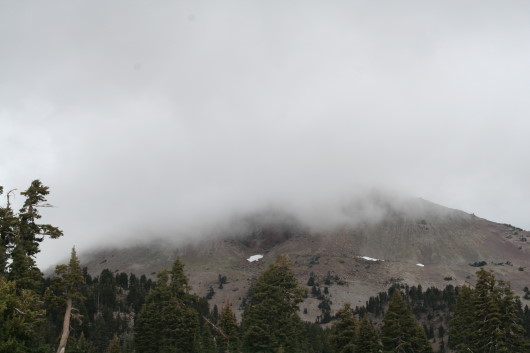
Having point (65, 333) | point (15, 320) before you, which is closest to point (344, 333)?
point (65, 333)

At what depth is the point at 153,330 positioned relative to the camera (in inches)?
2494

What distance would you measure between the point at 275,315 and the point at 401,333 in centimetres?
1598

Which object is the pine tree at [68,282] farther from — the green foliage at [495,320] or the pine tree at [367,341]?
the green foliage at [495,320]

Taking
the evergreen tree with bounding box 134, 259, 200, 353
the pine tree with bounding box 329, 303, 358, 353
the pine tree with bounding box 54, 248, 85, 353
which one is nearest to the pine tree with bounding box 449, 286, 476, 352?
the pine tree with bounding box 329, 303, 358, 353

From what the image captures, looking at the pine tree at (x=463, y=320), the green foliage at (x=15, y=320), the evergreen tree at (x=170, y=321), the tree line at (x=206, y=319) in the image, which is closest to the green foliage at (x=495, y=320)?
the tree line at (x=206, y=319)

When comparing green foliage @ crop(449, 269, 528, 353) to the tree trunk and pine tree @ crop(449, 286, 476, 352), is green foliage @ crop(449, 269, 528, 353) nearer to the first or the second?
pine tree @ crop(449, 286, 476, 352)

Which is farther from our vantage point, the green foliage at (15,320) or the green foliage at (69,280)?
the green foliage at (69,280)

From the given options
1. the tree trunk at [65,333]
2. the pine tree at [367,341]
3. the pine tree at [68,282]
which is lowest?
the pine tree at [367,341]

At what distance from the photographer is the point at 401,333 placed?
190ft

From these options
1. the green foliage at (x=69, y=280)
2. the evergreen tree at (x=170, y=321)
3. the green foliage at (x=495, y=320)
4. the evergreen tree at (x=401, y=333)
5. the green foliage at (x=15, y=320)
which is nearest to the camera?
the green foliage at (x=15, y=320)

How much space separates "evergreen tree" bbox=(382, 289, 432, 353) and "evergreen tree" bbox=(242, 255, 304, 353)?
11.5 metres

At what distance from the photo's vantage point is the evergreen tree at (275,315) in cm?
5479

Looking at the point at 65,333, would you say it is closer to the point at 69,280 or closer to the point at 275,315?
the point at 69,280

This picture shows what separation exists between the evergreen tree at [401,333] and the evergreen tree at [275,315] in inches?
451
